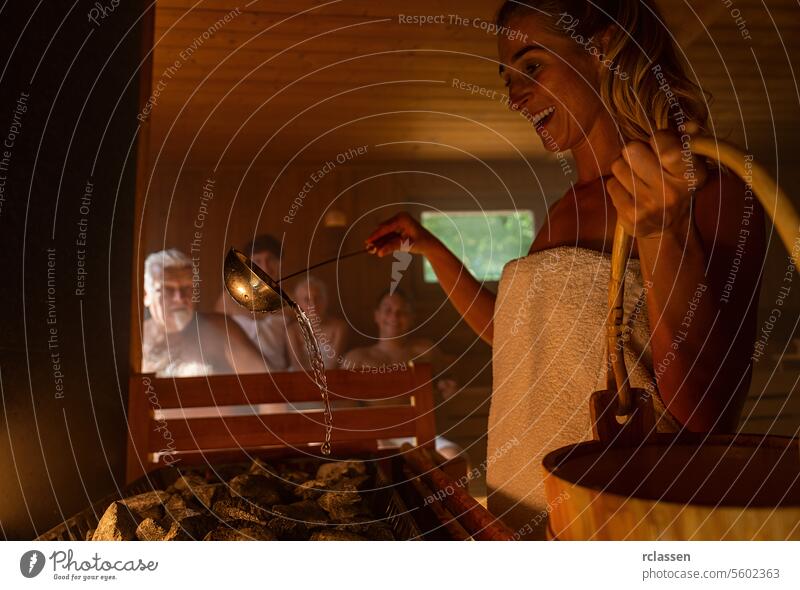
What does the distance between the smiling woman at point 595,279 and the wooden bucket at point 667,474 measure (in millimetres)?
70

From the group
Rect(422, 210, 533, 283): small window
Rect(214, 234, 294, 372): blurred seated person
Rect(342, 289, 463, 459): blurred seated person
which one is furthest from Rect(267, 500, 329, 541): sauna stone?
Rect(422, 210, 533, 283): small window

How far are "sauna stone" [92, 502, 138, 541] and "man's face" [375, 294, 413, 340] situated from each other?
1.39 m

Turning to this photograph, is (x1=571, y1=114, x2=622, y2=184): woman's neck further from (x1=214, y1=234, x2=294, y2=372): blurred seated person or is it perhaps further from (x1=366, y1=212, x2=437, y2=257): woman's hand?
(x1=214, y1=234, x2=294, y2=372): blurred seated person

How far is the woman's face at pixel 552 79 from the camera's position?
0.47m

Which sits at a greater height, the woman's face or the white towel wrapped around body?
the woman's face

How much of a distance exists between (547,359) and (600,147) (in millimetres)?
190

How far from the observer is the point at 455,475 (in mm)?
661

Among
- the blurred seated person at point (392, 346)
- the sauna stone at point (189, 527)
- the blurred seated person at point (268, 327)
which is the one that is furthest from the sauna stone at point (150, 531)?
the blurred seated person at point (268, 327)

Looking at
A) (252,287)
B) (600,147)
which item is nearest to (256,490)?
(252,287)

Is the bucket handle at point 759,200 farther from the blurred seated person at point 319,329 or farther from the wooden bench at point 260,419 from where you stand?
Result: the blurred seated person at point 319,329

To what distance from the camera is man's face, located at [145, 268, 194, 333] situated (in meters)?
1.64

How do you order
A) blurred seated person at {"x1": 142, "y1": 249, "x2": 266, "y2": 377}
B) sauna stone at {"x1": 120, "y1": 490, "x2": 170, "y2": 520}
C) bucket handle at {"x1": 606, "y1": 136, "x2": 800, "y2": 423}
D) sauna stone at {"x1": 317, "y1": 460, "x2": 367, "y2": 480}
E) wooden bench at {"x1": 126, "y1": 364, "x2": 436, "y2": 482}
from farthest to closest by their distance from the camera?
blurred seated person at {"x1": 142, "y1": 249, "x2": 266, "y2": 377}, wooden bench at {"x1": 126, "y1": 364, "x2": 436, "y2": 482}, sauna stone at {"x1": 317, "y1": 460, "x2": 367, "y2": 480}, sauna stone at {"x1": 120, "y1": 490, "x2": 170, "y2": 520}, bucket handle at {"x1": 606, "y1": 136, "x2": 800, "y2": 423}
